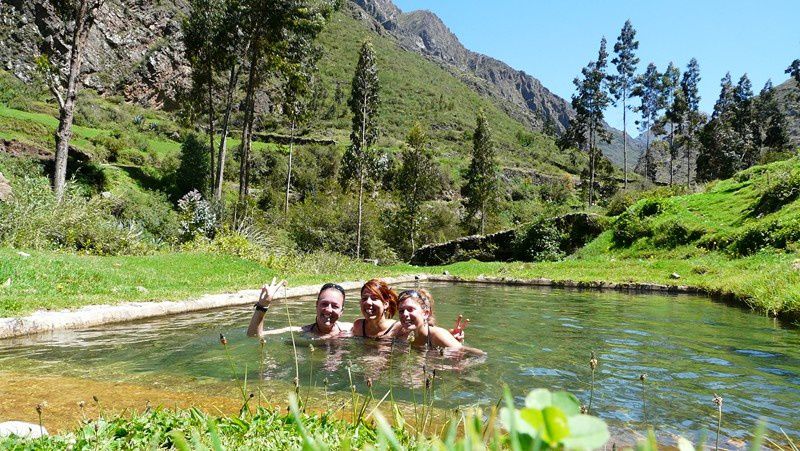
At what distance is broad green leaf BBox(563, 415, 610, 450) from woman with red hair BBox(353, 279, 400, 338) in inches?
226

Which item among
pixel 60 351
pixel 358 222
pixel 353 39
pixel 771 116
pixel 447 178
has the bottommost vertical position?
pixel 60 351

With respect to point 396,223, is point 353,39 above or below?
above

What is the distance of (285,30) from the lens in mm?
22891

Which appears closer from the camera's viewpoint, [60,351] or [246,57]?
[60,351]

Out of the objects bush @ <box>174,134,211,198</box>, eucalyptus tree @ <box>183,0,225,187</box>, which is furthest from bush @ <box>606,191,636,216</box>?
bush @ <box>174,134,211,198</box>

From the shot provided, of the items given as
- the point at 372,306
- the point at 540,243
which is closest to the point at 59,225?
the point at 372,306

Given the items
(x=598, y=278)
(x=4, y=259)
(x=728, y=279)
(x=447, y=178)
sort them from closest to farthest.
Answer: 1. (x=4, y=259)
2. (x=728, y=279)
3. (x=598, y=278)
4. (x=447, y=178)

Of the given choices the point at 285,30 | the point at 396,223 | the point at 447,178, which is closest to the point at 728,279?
the point at 285,30

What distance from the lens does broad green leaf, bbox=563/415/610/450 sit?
1.16 ft

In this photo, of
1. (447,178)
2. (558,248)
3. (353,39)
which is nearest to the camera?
(558,248)

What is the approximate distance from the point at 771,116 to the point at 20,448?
7320 cm

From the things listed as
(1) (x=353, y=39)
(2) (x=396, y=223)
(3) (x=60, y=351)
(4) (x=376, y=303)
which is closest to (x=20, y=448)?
(3) (x=60, y=351)

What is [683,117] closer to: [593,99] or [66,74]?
[593,99]

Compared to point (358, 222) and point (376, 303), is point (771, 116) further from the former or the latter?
point (376, 303)
